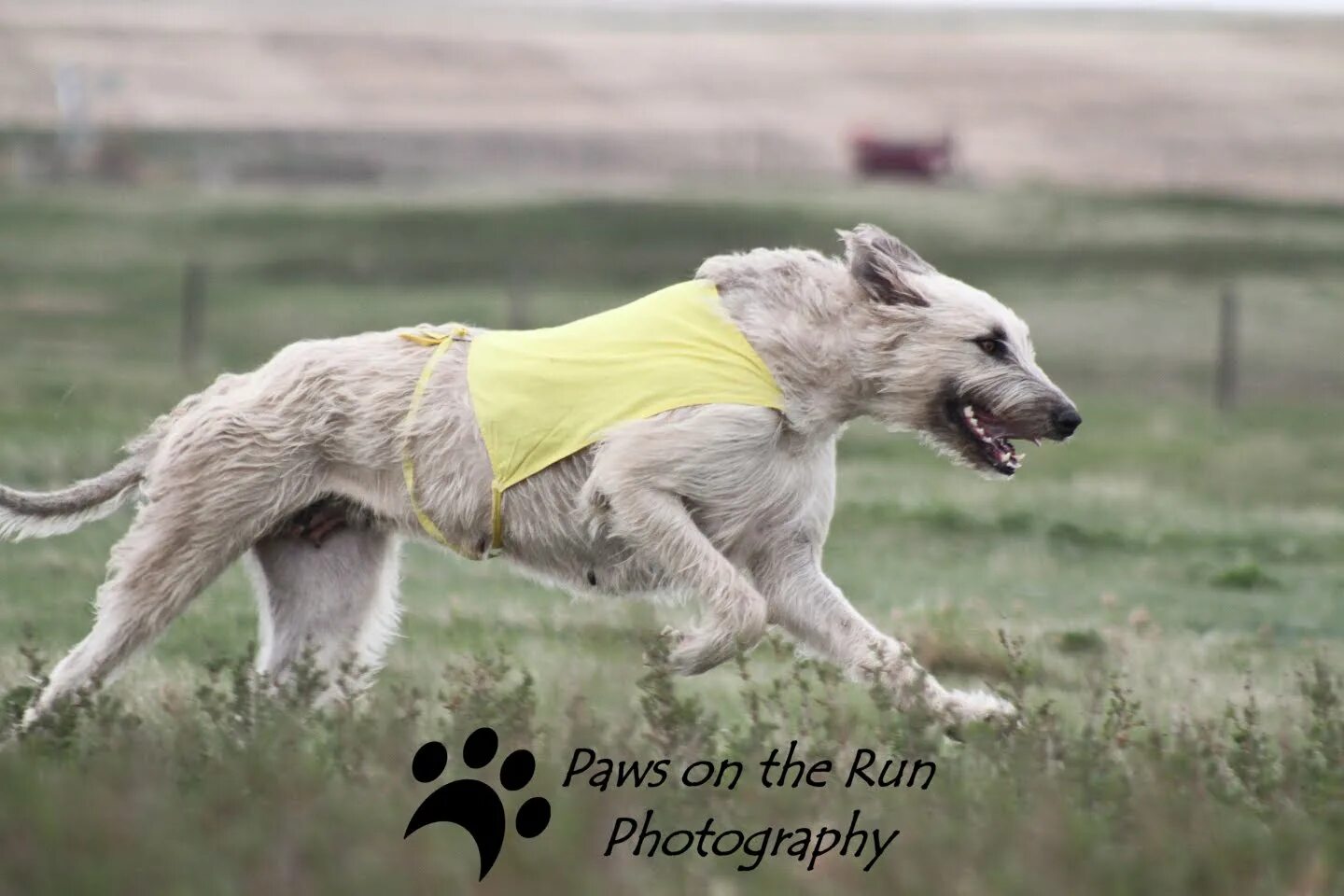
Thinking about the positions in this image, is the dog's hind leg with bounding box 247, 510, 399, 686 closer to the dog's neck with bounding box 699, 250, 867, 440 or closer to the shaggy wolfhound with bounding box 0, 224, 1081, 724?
the shaggy wolfhound with bounding box 0, 224, 1081, 724

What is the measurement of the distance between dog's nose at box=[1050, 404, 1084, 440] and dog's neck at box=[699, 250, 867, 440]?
0.54 meters

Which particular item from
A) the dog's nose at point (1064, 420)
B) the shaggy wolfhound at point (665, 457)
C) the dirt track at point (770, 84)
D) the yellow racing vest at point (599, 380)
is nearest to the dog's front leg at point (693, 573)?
the shaggy wolfhound at point (665, 457)

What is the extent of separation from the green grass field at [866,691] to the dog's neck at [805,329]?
745 millimetres

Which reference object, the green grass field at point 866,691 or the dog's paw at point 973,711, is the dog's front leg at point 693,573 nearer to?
the green grass field at point 866,691

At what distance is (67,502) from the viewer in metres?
5.70

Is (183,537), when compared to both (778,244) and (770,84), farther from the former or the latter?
(770,84)

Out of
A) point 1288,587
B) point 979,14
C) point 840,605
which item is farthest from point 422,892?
point 979,14

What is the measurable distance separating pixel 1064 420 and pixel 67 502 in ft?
9.83

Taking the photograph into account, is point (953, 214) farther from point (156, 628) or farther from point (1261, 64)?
point (156, 628)

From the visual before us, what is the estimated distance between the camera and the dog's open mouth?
534 centimetres

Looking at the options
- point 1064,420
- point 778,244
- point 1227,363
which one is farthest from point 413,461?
point 778,244

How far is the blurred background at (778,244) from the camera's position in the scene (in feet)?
24.4

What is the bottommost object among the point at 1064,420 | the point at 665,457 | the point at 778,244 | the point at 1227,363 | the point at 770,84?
the point at 770,84

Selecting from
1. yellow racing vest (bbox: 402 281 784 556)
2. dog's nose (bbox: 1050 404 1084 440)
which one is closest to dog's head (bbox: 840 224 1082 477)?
dog's nose (bbox: 1050 404 1084 440)
